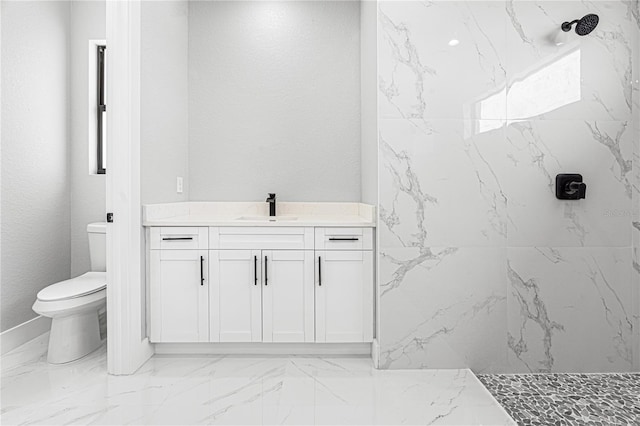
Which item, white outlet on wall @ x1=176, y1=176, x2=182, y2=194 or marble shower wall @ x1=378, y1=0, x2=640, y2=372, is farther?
white outlet on wall @ x1=176, y1=176, x2=182, y2=194

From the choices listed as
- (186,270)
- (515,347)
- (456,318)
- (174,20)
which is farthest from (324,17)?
(515,347)

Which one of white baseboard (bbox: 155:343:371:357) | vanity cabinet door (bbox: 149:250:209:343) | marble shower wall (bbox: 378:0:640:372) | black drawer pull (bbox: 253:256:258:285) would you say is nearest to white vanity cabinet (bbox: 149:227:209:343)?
vanity cabinet door (bbox: 149:250:209:343)

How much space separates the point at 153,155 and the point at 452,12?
200 centimetres

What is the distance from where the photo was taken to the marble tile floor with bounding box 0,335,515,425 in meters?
1.83

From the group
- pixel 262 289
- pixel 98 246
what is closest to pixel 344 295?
pixel 262 289

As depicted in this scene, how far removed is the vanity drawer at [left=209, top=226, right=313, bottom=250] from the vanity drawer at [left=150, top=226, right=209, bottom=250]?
0.17 ft

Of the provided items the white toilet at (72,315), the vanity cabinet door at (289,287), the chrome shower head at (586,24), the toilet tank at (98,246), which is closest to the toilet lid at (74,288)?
the white toilet at (72,315)

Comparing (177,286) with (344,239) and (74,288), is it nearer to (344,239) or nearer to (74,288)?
(74,288)

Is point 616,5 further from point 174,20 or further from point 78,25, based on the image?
point 78,25

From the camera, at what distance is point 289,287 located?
8.09 ft

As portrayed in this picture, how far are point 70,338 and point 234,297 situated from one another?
1.04 m

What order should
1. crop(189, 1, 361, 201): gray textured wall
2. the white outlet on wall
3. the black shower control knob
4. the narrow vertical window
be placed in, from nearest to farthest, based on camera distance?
the black shower control knob
the white outlet on wall
crop(189, 1, 361, 201): gray textured wall
the narrow vertical window

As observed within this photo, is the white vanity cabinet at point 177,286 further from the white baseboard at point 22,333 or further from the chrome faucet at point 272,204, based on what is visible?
the white baseboard at point 22,333

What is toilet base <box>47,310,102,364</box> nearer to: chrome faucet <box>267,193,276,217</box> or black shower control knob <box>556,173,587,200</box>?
chrome faucet <box>267,193,276,217</box>
